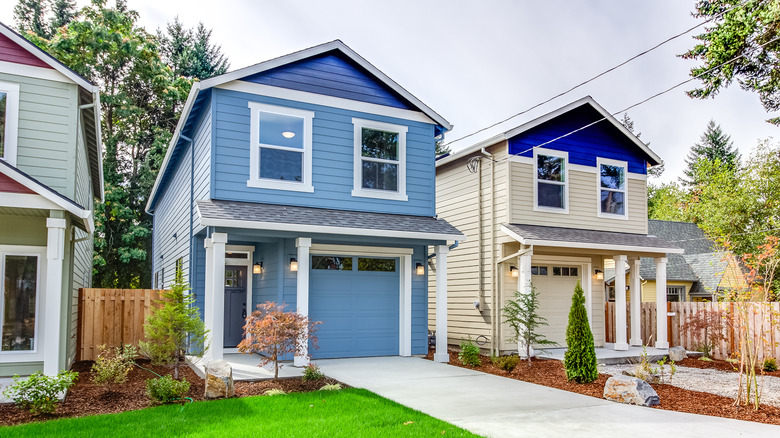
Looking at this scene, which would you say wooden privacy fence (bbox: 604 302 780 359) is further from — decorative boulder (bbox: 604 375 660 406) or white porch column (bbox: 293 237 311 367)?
white porch column (bbox: 293 237 311 367)

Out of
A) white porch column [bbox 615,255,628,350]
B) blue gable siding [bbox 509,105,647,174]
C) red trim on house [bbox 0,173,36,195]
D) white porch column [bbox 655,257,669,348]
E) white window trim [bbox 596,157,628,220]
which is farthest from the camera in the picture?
white window trim [bbox 596,157,628,220]

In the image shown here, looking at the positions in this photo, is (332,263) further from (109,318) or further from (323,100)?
(109,318)

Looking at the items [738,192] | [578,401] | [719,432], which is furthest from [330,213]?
[738,192]

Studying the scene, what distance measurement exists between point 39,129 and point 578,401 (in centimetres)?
918

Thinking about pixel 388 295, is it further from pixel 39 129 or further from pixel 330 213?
pixel 39 129

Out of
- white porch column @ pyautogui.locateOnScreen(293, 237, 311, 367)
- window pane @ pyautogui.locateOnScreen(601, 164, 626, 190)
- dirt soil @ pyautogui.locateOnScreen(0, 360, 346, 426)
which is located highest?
window pane @ pyautogui.locateOnScreen(601, 164, 626, 190)

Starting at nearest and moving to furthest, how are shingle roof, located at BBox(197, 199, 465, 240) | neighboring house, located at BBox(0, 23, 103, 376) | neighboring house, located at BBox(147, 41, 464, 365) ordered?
neighboring house, located at BBox(0, 23, 103, 376)
shingle roof, located at BBox(197, 199, 465, 240)
neighboring house, located at BBox(147, 41, 464, 365)

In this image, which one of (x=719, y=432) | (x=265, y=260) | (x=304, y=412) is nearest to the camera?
(x=719, y=432)

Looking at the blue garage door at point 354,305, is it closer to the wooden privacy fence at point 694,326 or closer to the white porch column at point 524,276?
the white porch column at point 524,276

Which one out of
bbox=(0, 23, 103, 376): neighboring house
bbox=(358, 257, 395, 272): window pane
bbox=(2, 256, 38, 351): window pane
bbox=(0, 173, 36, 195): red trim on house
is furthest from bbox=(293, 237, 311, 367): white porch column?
bbox=(0, 173, 36, 195): red trim on house

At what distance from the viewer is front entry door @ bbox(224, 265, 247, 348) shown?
12.8m

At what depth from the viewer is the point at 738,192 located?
23781mm

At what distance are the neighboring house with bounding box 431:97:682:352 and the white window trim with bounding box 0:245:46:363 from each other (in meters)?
9.03

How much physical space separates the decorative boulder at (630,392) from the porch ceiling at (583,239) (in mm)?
4698
